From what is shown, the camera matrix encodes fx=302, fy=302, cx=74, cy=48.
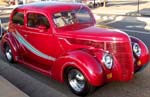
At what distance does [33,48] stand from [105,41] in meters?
2.25

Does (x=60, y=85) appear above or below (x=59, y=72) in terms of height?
below

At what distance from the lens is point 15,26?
8.11 meters

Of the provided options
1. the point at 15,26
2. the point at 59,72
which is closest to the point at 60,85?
the point at 59,72

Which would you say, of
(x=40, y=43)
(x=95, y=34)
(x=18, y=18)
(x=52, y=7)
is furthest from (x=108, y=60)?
(x=18, y=18)

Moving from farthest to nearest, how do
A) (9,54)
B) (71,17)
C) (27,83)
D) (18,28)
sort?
(9,54) < (18,28) < (71,17) < (27,83)

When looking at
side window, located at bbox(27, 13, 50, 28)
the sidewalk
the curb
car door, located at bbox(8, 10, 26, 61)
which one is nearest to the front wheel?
the curb

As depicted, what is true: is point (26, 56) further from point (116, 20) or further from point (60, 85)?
point (116, 20)

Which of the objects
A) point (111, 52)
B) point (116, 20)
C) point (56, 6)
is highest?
point (56, 6)

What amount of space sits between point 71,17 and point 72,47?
101 cm

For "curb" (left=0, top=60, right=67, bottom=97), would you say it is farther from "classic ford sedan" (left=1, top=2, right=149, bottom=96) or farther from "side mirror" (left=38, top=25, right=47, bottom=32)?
"side mirror" (left=38, top=25, right=47, bottom=32)

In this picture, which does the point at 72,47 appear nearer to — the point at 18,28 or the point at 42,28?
the point at 42,28

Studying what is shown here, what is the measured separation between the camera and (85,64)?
5570 mm

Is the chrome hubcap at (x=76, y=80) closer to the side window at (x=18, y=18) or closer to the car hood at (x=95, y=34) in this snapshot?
the car hood at (x=95, y=34)

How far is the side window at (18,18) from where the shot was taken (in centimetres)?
781
